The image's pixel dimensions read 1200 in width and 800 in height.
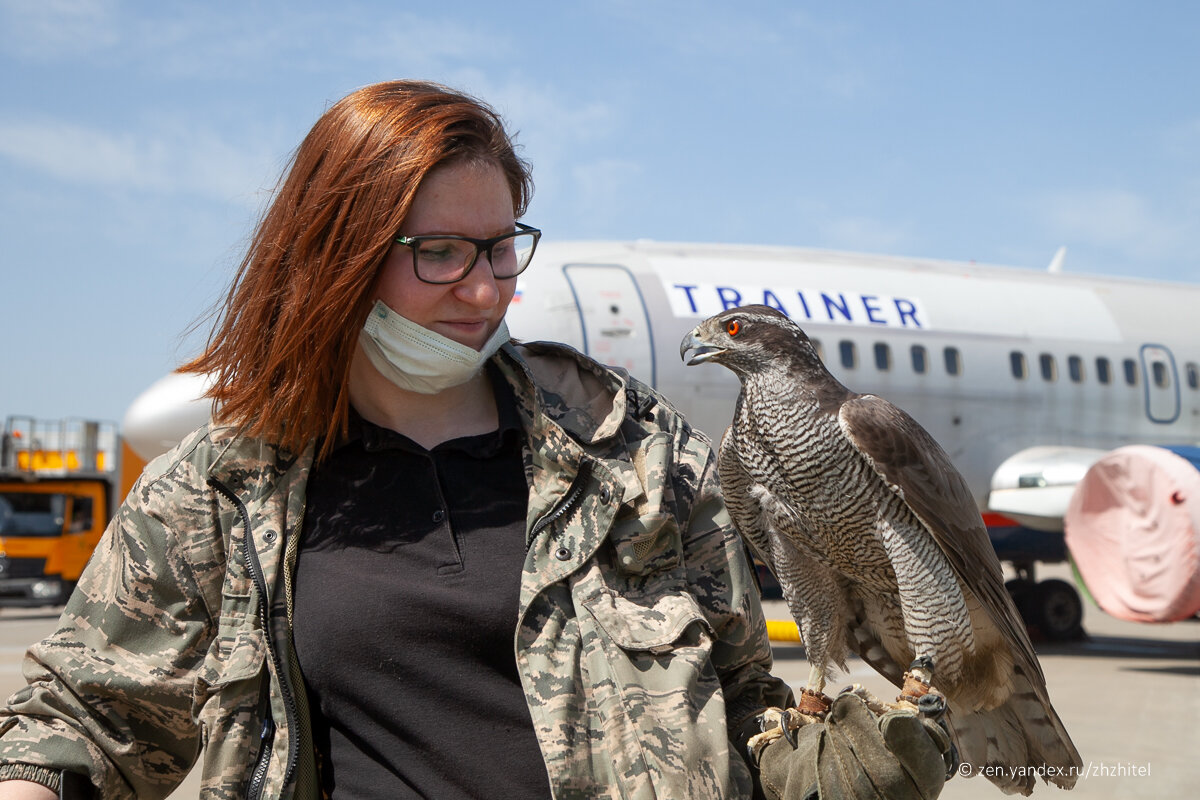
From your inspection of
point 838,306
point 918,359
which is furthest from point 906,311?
point 838,306

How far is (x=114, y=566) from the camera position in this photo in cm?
176

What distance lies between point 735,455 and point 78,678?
1206 millimetres

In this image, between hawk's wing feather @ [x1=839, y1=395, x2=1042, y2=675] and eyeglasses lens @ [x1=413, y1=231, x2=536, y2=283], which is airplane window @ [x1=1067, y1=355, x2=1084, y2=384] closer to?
hawk's wing feather @ [x1=839, y1=395, x2=1042, y2=675]

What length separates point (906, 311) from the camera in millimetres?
10742

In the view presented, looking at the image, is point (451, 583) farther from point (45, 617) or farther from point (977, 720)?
point (45, 617)

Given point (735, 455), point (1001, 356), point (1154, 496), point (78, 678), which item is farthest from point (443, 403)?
point (1001, 356)

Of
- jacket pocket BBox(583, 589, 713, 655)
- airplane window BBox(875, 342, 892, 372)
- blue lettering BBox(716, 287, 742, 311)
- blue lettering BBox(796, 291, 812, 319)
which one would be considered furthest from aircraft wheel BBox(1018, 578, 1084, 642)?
jacket pocket BBox(583, 589, 713, 655)

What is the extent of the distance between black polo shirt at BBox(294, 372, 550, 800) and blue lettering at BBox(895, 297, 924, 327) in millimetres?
9407

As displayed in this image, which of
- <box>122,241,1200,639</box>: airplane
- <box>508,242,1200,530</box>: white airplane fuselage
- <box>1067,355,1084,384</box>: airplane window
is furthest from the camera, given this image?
<box>1067,355,1084,384</box>: airplane window

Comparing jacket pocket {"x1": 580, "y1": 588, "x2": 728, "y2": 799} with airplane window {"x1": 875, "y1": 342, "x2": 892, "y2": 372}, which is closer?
jacket pocket {"x1": 580, "y1": 588, "x2": 728, "y2": 799}

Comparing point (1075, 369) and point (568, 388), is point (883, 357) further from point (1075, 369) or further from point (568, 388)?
point (568, 388)

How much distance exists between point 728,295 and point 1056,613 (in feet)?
17.7

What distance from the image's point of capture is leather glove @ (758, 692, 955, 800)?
1.67m

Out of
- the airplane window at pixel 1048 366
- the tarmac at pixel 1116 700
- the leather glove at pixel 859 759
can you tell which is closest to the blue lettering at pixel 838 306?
the airplane window at pixel 1048 366
